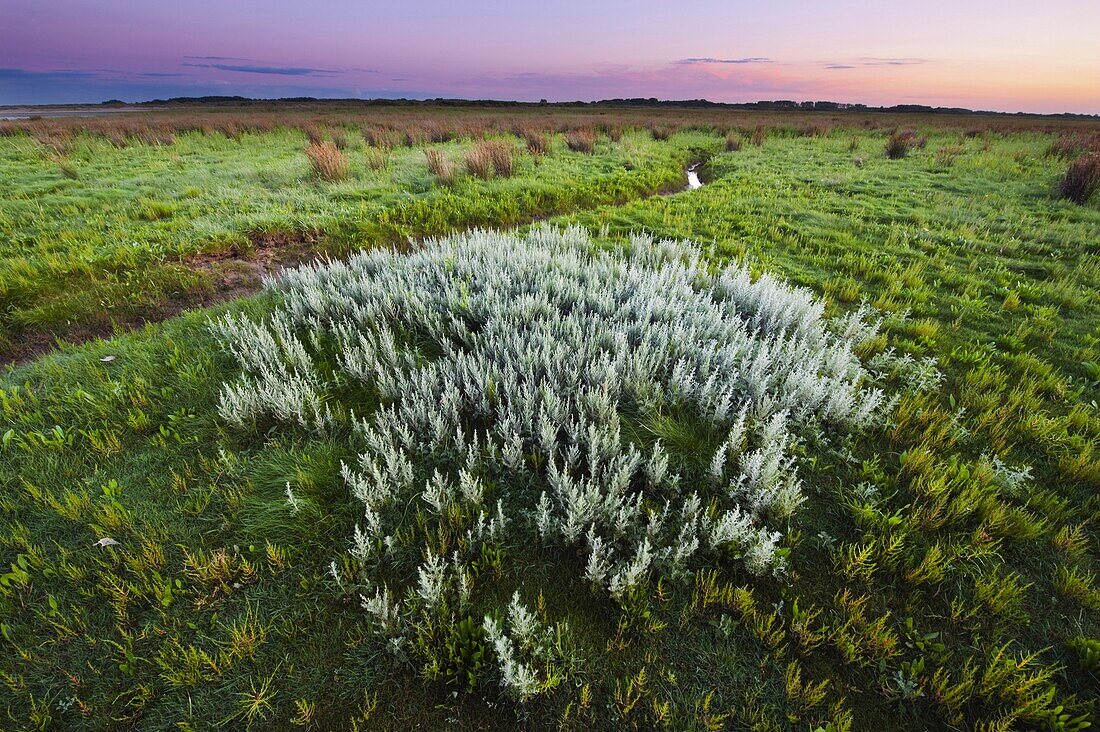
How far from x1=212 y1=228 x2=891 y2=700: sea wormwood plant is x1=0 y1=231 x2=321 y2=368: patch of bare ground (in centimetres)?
229

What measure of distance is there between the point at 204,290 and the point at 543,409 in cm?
744

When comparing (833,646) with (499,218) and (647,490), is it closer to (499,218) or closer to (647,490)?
(647,490)

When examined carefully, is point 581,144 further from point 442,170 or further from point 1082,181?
point 1082,181

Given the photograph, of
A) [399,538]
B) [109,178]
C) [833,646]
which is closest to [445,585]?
[399,538]

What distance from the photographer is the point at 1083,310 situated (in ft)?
21.9

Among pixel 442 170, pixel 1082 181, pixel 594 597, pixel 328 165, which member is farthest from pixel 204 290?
pixel 1082 181

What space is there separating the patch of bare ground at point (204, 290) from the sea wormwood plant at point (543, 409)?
229 cm

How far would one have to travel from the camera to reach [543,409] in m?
3.67

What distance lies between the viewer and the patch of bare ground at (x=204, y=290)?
6016mm

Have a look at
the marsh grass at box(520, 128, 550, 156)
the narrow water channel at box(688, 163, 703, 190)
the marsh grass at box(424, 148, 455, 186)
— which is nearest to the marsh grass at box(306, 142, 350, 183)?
the marsh grass at box(424, 148, 455, 186)

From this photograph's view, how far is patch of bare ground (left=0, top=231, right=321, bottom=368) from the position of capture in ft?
19.7

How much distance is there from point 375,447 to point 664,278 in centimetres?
438

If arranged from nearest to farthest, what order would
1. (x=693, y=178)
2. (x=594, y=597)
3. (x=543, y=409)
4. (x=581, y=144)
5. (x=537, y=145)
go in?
(x=594, y=597), (x=543, y=409), (x=693, y=178), (x=537, y=145), (x=581, y=144)

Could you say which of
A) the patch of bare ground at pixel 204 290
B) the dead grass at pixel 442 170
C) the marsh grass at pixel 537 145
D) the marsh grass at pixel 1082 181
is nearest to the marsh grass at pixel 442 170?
the dead grass at pixel 442 170
